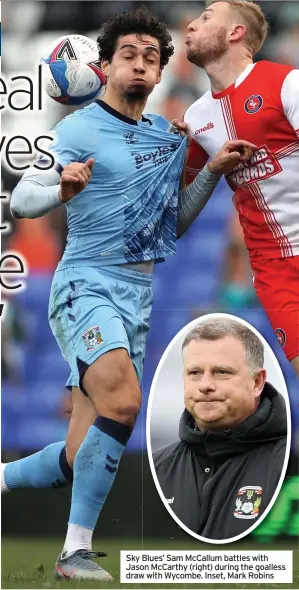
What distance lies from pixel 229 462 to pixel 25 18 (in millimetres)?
2682

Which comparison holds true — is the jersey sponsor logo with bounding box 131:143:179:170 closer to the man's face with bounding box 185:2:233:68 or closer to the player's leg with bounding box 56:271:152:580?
the man's face with bounding box 185:2:233:68

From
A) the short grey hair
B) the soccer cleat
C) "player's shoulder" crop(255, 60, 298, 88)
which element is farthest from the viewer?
the short grey hair

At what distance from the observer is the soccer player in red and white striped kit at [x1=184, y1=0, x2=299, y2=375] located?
594 cm

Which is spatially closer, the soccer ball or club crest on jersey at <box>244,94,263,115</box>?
club crest on jersey at <box>244,94,263,115</box>

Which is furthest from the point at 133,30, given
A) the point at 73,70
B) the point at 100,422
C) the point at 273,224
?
the point at 100,422

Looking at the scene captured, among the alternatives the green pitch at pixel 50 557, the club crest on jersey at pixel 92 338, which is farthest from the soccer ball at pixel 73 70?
the green pitch at pixel 50 557

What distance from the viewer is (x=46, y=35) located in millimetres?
6195

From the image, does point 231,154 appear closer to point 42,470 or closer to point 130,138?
point 130,138

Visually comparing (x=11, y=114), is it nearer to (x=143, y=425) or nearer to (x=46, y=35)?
(x=46, y=35)

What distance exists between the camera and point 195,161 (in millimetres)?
6219

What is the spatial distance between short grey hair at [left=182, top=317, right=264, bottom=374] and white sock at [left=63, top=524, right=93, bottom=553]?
121cm

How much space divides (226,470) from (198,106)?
199cm

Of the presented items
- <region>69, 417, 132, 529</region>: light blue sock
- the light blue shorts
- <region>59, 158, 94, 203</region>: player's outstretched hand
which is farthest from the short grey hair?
<region>59, 158, 94, 203</region>: player's outstretched hand

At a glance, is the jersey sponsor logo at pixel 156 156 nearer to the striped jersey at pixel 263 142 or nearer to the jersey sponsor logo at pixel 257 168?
the striped jersey at pixel 263 142
